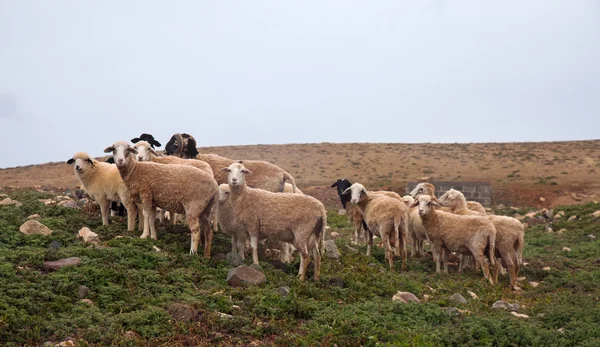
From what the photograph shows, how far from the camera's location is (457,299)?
11.2m

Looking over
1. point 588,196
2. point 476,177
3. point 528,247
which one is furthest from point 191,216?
point 476,177

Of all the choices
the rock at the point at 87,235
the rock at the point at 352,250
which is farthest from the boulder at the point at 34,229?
the rock at the point at 352,250

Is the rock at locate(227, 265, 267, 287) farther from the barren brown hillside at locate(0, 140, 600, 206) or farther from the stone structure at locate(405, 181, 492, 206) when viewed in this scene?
the stone structure at locate(405, 181, 492, 206)

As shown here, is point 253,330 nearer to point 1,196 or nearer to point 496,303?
point 496,303

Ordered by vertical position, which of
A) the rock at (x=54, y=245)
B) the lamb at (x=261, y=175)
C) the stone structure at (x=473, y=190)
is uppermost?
the lamb at (x=261, y=175)

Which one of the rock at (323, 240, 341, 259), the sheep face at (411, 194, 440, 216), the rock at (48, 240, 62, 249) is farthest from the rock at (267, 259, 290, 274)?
the sheep face at (411, 194, 440, 216)

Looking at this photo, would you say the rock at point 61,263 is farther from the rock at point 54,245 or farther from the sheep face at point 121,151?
the sheep face at point 121,151

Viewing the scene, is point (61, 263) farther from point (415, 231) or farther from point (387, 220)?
point (415, 231)

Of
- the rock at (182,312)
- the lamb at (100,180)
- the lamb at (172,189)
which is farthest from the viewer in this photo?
the lamb at (100,180)

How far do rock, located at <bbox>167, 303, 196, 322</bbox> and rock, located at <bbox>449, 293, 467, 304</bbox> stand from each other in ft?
16.4

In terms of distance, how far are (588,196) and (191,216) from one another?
96.1 ft

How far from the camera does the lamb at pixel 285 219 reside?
11.4m

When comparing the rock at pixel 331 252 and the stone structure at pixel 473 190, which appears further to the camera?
the stone structure at pixel 473 190

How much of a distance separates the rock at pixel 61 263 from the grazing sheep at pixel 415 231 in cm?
920
